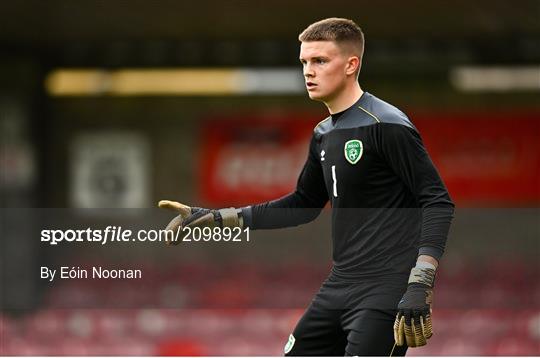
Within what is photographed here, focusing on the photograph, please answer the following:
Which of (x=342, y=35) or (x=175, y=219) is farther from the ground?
(x=342, y=35)

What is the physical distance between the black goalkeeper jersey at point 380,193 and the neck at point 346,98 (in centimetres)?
2

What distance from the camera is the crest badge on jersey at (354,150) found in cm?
371

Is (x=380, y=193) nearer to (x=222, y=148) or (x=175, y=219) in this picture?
(x=175, y=219)

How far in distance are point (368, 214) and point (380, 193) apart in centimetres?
9

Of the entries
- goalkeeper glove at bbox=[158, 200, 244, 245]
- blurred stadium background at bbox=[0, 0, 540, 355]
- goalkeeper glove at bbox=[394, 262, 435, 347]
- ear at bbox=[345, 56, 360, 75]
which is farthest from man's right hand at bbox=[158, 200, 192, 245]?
blurred stadium background at bbox=[0, 0, 540, 355]

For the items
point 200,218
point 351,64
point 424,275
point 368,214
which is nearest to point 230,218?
point 200,218

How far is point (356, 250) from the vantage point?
3754mm

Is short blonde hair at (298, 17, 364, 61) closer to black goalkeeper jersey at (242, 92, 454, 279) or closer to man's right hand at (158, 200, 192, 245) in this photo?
black goalkeeper jersey at (242, 92, 454, 279)

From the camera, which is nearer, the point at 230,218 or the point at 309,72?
the point at 309,72

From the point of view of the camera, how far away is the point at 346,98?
380cm

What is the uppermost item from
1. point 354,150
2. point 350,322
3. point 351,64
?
point 351,64

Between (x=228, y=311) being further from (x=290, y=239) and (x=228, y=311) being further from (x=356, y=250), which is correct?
(x=356, y=250)

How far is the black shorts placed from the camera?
367 centimetres

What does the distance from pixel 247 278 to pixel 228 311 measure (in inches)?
43.1
